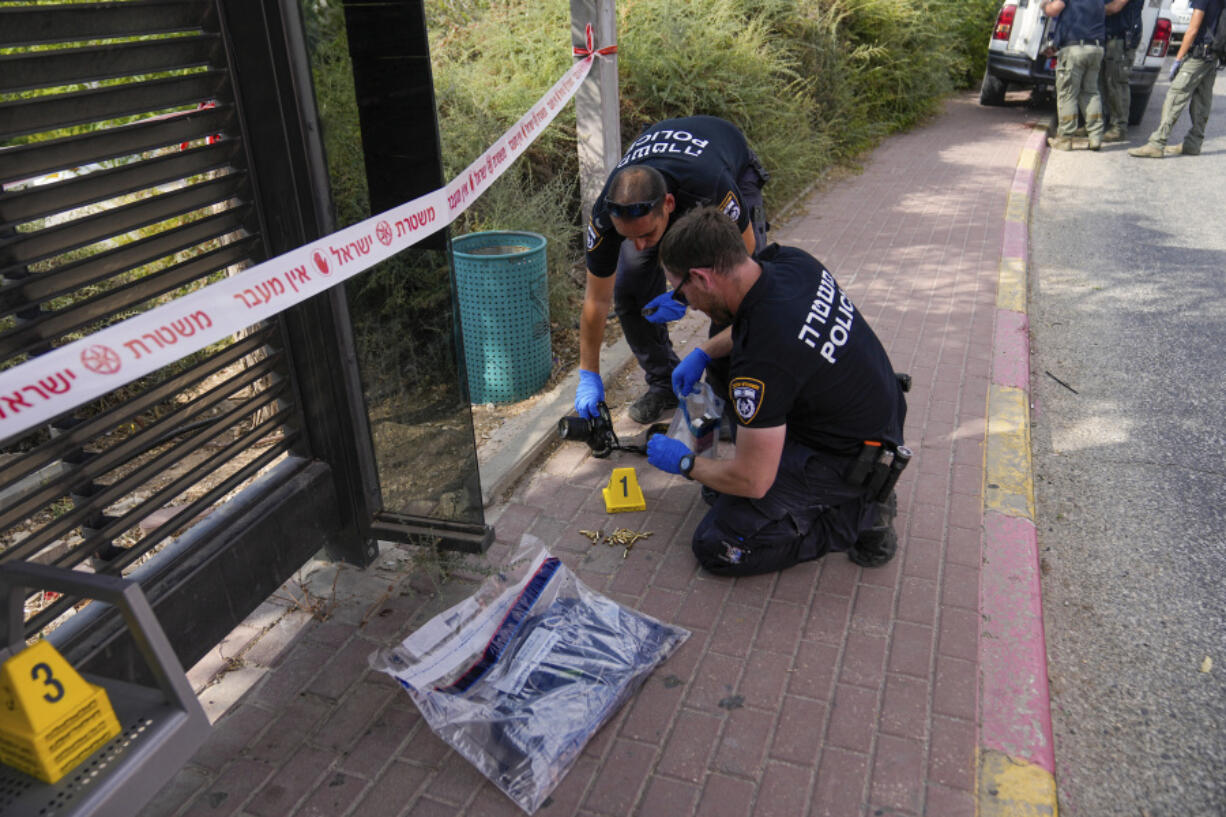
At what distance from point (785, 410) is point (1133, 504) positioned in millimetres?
2072

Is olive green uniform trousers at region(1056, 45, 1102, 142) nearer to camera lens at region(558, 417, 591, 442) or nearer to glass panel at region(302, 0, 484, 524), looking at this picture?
camera lens at region(558, 417, 591, 442)

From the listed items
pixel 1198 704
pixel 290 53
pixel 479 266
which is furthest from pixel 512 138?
pixel 1198 704

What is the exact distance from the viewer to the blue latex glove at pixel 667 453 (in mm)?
3404

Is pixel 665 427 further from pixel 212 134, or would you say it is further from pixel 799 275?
pixel 212 134

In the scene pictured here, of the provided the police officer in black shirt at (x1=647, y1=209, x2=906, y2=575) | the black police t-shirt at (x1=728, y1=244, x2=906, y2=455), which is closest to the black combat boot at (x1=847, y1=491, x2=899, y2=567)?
the police officer in black shirt at (x1=647, y1=209, x2=906, y2=575)

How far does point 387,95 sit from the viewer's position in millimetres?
2824

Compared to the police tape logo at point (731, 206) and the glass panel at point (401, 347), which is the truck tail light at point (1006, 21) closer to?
the police tape logo at point (731, 206)

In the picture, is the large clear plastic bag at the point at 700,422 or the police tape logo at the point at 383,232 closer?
the police tape logo at the point at 383,232

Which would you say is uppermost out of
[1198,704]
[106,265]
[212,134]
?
[212,134]

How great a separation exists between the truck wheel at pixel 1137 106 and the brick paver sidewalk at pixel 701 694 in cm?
964

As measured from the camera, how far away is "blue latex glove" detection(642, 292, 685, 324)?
3.90 m

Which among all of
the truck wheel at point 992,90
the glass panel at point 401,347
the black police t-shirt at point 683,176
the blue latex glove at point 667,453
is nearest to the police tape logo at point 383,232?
the glass panel at point 401,347


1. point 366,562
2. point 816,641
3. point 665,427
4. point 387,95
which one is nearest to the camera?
point 387,95

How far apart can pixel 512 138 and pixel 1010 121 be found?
976 centimetres
